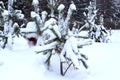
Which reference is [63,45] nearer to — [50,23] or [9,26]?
[50,23]

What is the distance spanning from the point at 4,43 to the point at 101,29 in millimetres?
6872

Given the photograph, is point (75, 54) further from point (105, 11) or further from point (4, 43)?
point (105, 11)

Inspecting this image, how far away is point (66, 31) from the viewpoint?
564 cm

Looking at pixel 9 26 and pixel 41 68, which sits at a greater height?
pixel 9 26

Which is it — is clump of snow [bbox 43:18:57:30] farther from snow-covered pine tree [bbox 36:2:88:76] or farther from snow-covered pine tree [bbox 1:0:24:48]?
snow-covered pine tree [bbox 1:0:24:48]

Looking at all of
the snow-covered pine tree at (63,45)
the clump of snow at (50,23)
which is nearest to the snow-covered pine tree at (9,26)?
the clump of snow at (50,23)

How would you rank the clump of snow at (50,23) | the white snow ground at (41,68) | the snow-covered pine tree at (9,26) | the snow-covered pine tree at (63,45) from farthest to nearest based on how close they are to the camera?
the snow-covered pine tree at (9,26) → the clump of snow at (50,23) → the snow-covered pine tree at (63,45) → the white snow ground at (41,68)

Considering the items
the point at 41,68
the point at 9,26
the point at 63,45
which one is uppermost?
the point at 9,26

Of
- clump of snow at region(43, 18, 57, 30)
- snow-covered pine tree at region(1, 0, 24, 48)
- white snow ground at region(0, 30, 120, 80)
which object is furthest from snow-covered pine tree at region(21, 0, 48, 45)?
snow-covered pine tree at region(1, 0, 24, 48)

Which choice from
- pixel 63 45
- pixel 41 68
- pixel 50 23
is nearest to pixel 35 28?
pixel 50 23

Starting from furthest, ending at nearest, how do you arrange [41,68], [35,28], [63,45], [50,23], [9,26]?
1. [9,26]
2. [35,28]
3. [50,23]
4. [63,45]
5. [41,68]

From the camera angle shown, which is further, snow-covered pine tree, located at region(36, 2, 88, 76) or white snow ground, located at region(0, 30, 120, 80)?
snow-covered pine tree, located at region(36, 2, 88, 76)

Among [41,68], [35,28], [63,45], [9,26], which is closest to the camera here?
[41,68]

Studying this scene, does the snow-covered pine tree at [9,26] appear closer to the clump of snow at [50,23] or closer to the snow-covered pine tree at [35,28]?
the snow-covered pine tree at [35,28]
